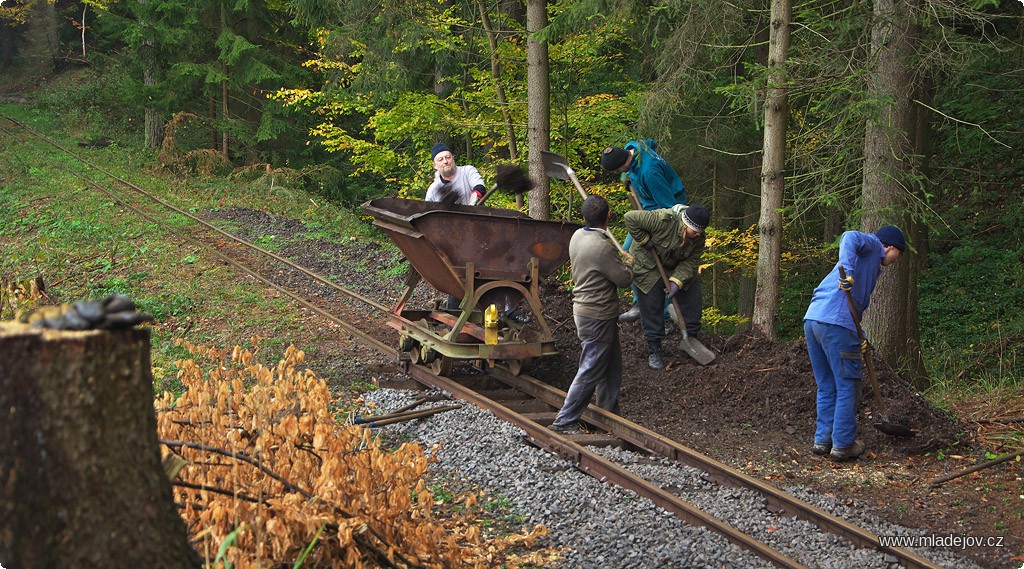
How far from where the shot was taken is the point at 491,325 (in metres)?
8.45

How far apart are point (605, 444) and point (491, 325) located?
6.25ft

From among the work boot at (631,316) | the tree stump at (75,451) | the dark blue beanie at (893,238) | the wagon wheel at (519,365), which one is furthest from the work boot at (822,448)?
the tree stump at (75,451)

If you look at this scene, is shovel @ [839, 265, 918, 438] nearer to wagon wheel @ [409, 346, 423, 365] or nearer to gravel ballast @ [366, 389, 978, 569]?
gravel ballast @ [366, 389, 978, 569]

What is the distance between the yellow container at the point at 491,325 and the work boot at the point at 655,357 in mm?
1979

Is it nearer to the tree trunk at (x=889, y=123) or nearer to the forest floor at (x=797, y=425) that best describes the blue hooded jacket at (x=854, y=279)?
the forest floor at (x=797, y=425)

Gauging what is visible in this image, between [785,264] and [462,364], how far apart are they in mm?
11478

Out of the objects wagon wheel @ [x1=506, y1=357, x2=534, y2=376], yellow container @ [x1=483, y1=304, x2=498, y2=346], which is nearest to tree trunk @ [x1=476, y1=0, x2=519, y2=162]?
wagon wheel @ [x1=506, y1=357, x2=534, y2=376]

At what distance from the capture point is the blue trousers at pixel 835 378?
6969 mm

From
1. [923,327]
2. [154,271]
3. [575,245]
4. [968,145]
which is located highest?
[968,145]

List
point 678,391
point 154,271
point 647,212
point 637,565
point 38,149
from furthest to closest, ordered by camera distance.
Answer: point 38,149
point 154,271
point 647,212
point 678,391
point 637,565

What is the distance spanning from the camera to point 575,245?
24.8 feet

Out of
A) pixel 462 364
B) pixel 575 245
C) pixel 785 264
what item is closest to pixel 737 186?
pixel 785 264

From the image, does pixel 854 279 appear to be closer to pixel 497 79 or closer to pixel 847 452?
pixel 847 452

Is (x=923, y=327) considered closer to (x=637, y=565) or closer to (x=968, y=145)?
(x=968, y=145)
